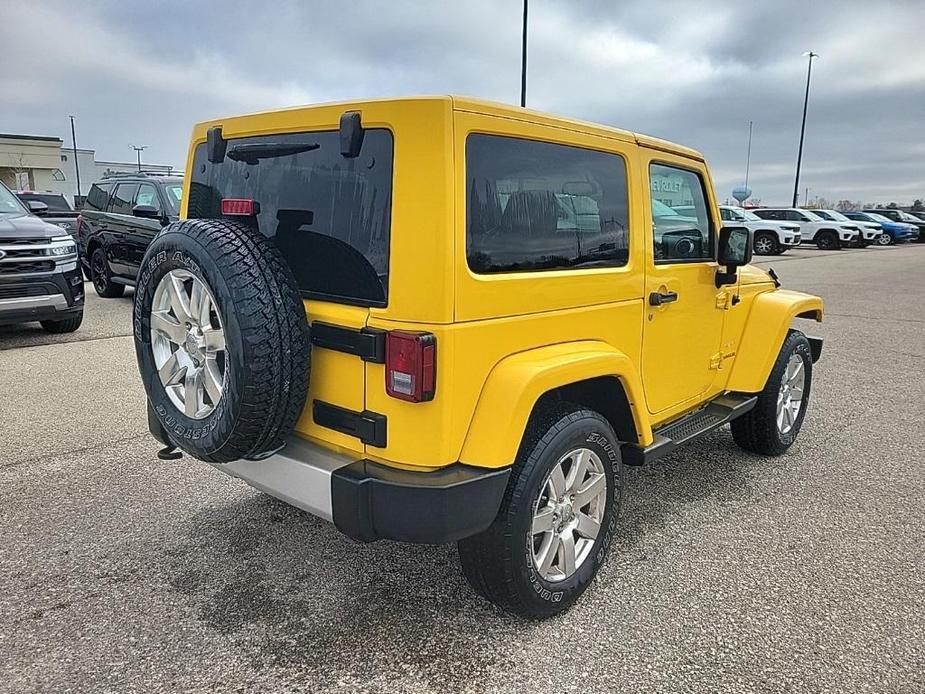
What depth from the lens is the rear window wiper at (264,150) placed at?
2.58m

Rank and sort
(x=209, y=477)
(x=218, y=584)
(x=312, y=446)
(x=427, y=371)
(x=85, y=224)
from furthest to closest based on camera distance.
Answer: (x=85, y=224) < (x=209, y=477) < (x=218, y=584) < (x=312, y=446) < (x=427, y=371)

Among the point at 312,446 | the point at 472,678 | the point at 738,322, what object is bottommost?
the point at 472,678

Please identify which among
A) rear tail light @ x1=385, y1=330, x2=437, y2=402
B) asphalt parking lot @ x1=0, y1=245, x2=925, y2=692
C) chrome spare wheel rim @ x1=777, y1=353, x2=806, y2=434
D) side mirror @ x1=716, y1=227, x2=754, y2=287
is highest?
side mirror @ x1=716, y1=227, x2=754, y2=287

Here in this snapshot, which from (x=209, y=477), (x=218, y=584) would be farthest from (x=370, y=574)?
(x=209, y=477)

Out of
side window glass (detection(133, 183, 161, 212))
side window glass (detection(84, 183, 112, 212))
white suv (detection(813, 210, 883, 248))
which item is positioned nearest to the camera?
side window glass (detection(133, 183, 161, 212))

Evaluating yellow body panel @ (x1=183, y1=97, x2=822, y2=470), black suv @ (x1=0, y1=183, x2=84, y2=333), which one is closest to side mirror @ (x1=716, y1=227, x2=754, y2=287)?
yellow body panel @ (x1=183, y1=97, x2=822, y2=470)

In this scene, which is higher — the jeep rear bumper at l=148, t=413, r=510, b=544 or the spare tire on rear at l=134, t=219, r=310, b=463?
the spare tire on rear at l=134, t=219, r=310, b=463

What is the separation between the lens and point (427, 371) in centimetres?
223

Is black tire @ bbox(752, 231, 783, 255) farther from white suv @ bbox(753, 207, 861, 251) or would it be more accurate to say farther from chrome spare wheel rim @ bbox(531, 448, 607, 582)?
chrome spare wheel rim @ bbox(531, 448, 607, 582)

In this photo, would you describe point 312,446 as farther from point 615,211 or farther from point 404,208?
point 615,211

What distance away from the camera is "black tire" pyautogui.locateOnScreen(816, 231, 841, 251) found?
28.4 metres

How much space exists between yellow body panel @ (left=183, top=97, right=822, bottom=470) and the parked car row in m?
20.2

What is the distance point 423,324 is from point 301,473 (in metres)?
0.76

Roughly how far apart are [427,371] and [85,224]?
11.2 meters
